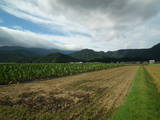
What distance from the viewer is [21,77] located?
19891 mm

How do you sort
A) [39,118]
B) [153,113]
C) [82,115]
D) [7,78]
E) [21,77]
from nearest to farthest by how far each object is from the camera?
1. [39,118]
2. [82,115]
3. [153,113]
4. [7,78]
5. [21,77]

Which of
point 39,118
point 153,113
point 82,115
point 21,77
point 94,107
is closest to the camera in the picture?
point 39,118

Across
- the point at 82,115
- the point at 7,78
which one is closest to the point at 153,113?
the point at 82,115

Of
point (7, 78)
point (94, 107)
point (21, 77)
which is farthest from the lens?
point (21, 77)

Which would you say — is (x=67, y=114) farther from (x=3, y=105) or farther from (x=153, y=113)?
(x=153, y=113)

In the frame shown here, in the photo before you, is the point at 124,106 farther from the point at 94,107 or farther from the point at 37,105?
the point at 37,105

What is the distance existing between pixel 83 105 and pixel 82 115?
5.34ft

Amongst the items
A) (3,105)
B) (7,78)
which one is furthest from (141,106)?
(7,78)

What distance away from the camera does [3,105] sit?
7.91 m

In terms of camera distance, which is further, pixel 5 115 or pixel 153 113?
pixel 153 113

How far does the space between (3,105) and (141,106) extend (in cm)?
831

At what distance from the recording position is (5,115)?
641 centimetres

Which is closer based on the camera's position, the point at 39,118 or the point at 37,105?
the point at 39,118

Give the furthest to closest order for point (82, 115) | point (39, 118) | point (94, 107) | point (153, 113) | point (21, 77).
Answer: point (21, 77)
point (94, 107)
point (153, 113)
point (82, 115)
point (39, 118)
